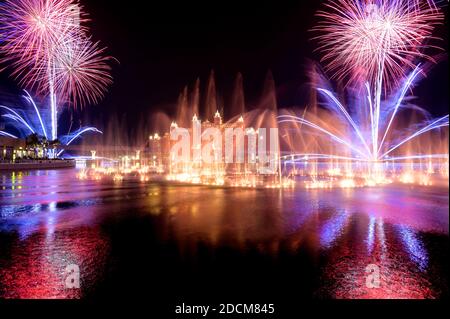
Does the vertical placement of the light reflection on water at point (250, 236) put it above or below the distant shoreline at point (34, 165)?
below

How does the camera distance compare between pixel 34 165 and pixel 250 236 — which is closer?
pixel 250 236

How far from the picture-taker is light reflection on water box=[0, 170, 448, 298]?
5.66m

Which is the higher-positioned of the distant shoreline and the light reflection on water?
the distant shoreline

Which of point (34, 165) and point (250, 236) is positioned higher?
point (34, 165)

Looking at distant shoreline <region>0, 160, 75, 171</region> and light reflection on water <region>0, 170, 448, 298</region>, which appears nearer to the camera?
light reflection on water <region>0, 170, 448, 298</region>

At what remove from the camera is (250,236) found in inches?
337

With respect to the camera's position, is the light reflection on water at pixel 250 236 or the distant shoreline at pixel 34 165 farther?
the distant shoreline at pixel 34 165

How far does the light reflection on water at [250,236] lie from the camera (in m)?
5.66

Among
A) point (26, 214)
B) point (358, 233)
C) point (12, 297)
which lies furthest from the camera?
point (26, 214)

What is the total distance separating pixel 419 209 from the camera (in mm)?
13102

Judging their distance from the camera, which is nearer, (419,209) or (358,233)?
(358,233)
